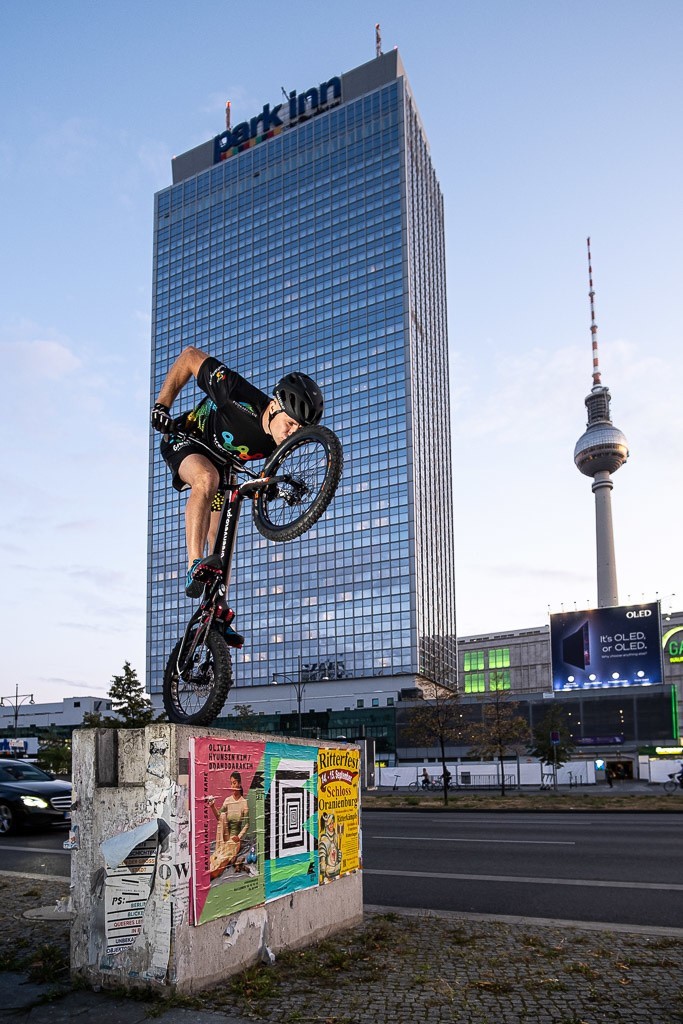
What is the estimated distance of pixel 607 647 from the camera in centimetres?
6606

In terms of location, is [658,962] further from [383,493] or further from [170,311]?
[170,311]

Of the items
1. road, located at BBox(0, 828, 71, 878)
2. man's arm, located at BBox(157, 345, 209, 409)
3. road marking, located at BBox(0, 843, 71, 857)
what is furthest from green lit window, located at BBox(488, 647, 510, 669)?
man's arm, located at BBox(157, 345, 209, 409)

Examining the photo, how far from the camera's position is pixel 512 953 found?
689cm

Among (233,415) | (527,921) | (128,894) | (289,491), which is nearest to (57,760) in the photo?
(527,921)

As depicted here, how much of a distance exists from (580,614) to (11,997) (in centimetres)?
6495

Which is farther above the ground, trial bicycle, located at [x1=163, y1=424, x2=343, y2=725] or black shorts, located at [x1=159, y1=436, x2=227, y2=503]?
black shorts, located at [x1=159, y1=436, x2=227, y2=503]

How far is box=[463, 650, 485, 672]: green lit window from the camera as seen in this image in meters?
150

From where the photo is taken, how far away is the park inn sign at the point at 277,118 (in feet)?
438

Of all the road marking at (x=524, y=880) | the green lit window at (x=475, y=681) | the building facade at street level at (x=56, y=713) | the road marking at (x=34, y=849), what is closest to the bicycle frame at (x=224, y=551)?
the road marking at (x=524, y=880)

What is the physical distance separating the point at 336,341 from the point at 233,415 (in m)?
115

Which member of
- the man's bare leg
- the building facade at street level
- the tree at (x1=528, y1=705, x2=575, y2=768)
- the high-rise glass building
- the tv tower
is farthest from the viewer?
the tv tower

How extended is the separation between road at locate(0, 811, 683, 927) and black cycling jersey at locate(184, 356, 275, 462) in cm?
567

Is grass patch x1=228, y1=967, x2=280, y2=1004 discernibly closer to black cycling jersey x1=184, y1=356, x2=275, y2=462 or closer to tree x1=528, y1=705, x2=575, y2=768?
black cycling jersey x1=184, y1=356, x2=275, y2=462

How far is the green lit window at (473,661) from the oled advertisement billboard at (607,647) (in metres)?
83.3
